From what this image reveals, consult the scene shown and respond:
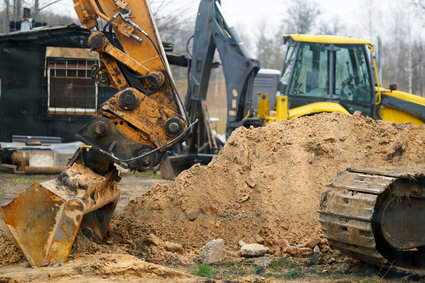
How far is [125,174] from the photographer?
51.5ft

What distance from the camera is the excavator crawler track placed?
19.3 ft

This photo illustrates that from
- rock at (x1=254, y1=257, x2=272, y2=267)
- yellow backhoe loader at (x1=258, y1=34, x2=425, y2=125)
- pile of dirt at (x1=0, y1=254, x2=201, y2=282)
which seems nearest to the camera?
pile of dirt at (x1=0, y1=254, x2=201, y2=282)

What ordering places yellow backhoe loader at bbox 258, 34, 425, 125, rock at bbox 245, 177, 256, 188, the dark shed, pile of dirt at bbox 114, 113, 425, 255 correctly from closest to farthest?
pile of dirt at bbox 114, 113, 425, 255, rock at bbox 245, 177, 256, 188, yellow backhoe loader at bbox 258, 34, 425, 125, the dark shed

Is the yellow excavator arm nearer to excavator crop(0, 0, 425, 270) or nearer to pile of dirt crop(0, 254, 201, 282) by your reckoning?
excavator crop(0, 0, 425, 270)

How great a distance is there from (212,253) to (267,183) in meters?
1.66

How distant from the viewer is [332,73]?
12.5 m

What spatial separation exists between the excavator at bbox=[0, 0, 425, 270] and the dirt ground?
22 cm

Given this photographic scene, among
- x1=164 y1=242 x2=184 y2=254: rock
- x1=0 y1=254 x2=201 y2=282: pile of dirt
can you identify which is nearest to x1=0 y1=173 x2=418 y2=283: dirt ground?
x1=0 y1=254 x2=201 y2=282: pile of dirt

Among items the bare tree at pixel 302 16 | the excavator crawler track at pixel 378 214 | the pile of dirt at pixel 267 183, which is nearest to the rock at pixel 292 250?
the pile of dirt at pixel 267 183

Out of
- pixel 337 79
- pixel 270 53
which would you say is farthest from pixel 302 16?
pixel 337 79

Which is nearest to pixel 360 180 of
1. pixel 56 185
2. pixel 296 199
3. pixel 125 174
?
pixel 296 199

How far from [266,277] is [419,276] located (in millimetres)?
1316

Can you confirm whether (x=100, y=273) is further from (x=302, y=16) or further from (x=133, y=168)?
(x=302, y=16)

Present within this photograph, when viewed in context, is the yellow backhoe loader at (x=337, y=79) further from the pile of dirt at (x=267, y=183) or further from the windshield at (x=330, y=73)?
the pile of dirt at (x=267, y=183)
